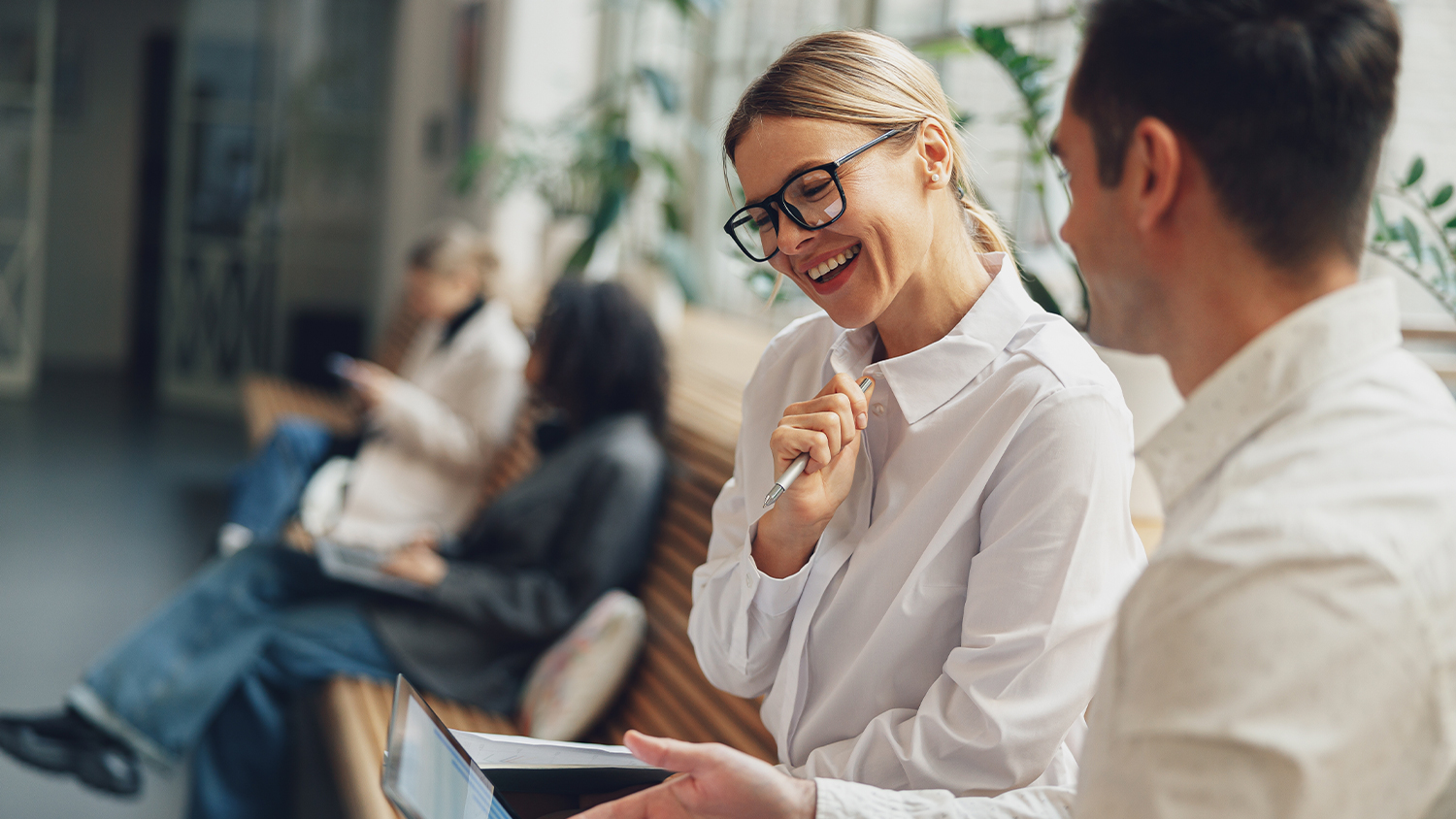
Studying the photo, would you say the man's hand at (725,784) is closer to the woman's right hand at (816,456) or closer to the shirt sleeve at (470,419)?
the woman's right hand at (816,456)

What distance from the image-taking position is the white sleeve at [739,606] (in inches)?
48.9

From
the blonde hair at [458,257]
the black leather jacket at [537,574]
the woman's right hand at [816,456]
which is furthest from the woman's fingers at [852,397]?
the blonde hair at [458,257]

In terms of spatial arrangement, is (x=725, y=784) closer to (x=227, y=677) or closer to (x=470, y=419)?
(x=227, y=677)

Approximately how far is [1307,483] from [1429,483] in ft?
0.24

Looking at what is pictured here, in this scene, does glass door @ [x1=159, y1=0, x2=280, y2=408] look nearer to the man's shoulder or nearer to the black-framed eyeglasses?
the black-framed eyeglasses

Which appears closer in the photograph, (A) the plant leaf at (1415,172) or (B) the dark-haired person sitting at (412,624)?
(A) the plant leaf at (1415,172)

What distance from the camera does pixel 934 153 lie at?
1.21m

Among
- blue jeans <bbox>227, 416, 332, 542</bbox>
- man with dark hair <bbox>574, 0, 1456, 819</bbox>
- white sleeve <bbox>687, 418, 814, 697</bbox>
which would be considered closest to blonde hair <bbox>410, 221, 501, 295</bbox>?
blue jeans <bbox>227, 416, 332, 542</bbox>

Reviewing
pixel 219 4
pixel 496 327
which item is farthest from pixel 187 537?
pixel 219 4

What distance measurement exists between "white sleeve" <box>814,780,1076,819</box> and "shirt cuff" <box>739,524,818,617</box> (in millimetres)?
220

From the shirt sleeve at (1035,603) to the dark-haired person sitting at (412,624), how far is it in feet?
4.52

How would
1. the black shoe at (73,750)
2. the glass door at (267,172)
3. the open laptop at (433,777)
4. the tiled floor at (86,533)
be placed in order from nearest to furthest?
the open laptop at (433,777) → the black shoe at (73,750) → the tiled floor at (86,533) → the glass door at (267,172)

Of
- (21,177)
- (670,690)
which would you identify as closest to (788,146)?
(670,690)

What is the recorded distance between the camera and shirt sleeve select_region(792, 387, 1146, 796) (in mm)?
1071
